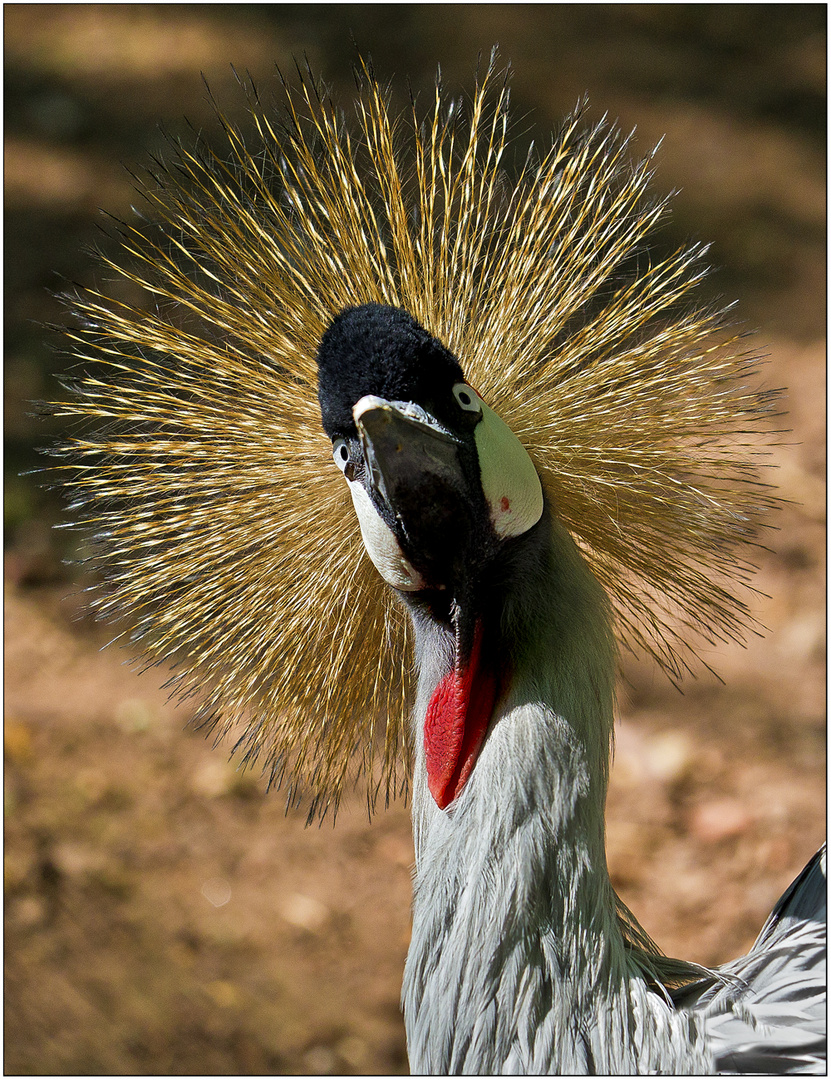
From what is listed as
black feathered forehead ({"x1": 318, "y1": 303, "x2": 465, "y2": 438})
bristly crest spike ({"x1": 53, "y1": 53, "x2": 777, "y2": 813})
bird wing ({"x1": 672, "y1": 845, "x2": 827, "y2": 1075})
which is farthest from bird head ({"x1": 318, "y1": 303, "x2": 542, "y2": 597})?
bird wing ({"x1": 672, "y1": 845, "x2": 827, "y2": 1075})

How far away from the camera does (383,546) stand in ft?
2.83

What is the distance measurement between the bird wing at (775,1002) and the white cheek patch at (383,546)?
1.66ft

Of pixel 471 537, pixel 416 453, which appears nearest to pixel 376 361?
pixel 416 453

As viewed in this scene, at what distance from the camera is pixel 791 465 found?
244 cm

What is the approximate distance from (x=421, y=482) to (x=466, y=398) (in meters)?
0.10

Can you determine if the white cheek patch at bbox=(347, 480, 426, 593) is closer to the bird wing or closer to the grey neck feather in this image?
the grey neck feather

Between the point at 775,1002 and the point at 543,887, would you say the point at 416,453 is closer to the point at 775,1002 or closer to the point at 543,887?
the point at 543,887

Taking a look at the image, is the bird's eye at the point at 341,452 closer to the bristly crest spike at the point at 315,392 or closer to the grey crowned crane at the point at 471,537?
the grey crowned crane at the point at 471,537

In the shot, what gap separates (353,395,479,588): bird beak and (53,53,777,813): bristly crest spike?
0.17 m

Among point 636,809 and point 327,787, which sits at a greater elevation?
point 327,787

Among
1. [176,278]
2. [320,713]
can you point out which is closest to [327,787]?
[320,713]

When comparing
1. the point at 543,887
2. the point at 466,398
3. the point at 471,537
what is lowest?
the point at 543,887

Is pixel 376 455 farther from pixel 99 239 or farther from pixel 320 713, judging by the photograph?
pixel 99 239

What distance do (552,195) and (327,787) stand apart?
28.2 inches
